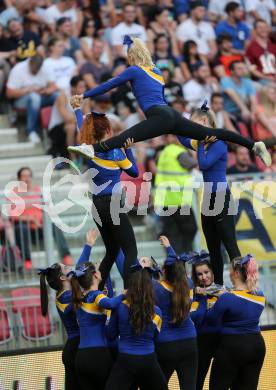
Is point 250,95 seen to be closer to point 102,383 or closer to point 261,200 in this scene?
point 261,200

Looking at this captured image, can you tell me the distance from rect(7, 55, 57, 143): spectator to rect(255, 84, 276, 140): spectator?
267 cm

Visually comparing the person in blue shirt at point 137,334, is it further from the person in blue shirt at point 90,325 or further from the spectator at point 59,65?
the spectator at point 59,65

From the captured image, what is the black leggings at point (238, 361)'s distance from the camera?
8.48 m

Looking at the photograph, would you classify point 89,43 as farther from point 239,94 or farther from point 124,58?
point 239,94

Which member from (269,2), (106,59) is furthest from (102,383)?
(269,2)

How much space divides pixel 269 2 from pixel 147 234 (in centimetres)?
537

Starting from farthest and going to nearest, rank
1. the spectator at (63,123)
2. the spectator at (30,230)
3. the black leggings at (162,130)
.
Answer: the spectator at (63,123) < the spectator at (30,230) < the black leggings at (162,130)

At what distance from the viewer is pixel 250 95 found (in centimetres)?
1445

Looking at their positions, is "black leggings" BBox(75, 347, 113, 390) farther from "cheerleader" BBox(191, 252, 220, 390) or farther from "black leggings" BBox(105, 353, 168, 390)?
"cheerleader" BBox(191, 252, 220, 390)

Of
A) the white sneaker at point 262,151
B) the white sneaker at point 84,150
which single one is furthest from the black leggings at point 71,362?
the white sneaker at point 262,151

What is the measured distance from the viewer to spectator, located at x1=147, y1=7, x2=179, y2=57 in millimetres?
14612

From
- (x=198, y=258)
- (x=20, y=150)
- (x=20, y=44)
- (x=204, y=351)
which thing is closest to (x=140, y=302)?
(x=198, y=258)

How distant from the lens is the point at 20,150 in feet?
44.9

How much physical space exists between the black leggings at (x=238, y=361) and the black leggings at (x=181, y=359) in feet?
0.62
